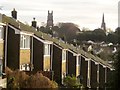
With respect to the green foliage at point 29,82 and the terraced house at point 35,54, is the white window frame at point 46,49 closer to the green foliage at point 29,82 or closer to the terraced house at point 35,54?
the terraced house at point 35,54

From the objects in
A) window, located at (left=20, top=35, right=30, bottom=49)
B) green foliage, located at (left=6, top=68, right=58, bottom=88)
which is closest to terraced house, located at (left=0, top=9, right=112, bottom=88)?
window, located at (left=20, top=35, right=30, bottom=49)

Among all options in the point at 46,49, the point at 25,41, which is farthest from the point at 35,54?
the point at 25,41

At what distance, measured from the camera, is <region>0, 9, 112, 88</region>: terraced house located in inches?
1157

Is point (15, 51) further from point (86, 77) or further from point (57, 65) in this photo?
point (86, 77)

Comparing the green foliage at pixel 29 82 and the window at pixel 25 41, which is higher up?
the window at pixel 25 41

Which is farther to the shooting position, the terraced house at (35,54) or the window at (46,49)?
the window at (46,49)

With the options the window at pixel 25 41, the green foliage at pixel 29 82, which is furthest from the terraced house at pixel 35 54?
the green foliage at pixel 29 82

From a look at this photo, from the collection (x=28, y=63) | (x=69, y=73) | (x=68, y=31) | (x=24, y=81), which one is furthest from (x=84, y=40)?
(x=24, y=81)

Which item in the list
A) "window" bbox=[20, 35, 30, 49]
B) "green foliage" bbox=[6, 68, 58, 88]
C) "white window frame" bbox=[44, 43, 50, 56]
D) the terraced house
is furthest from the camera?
"white window frame" bbox=[44, 43, 50, 56]

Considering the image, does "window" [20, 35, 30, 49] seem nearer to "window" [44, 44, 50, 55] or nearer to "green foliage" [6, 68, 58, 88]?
"window" [44, 44, 50, 55]

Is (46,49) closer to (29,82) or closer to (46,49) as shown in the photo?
(46,49)

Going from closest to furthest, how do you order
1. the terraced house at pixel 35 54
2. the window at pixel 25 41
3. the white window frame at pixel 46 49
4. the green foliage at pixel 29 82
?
the green foliage at pixel 29 82 < the terraced house at pixel 35 54 < the window at pixel 25 41 < the white window frame at pixel 46 49

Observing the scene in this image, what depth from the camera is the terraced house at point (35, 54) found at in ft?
96.4

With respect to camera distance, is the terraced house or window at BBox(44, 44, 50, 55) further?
window at BBox(44, 44, 50, 55)
